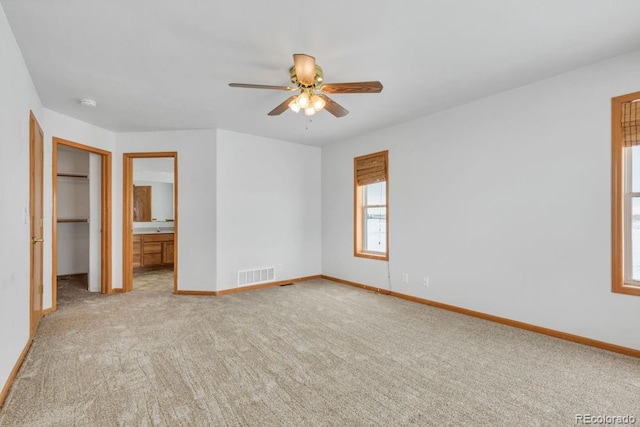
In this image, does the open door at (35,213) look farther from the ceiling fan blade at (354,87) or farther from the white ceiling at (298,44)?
the ceiling fan blade at (354,87)

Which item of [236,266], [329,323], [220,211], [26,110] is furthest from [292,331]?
[26,110]

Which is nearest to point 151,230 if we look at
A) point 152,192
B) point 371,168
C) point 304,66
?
point 152,192

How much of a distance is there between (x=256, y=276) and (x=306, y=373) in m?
2.92

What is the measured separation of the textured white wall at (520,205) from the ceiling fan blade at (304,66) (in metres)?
2.28

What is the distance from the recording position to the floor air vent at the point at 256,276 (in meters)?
4.91

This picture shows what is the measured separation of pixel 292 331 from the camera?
124 inches

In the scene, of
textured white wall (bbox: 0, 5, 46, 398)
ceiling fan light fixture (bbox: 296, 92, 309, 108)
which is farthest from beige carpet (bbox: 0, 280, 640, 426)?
ceiling fan light fixture (bbox: 296, 92, 309, 108)

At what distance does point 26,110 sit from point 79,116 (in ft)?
4.63

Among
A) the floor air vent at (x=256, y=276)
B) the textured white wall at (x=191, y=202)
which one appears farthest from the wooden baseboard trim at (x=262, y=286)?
the textured white wall at (x=191, y=202)

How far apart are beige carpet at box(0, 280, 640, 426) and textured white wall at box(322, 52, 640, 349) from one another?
0.37 m

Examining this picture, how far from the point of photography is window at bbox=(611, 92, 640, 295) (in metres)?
2.62

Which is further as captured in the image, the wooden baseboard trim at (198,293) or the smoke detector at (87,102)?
the wooden baseboard trim at (198,293)

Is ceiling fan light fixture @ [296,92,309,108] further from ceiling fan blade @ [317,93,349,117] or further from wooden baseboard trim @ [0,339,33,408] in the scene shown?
wooden baseboard trim @ [0,339,33,408]

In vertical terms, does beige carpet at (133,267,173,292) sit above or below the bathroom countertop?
below
